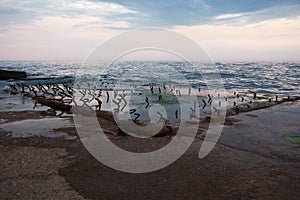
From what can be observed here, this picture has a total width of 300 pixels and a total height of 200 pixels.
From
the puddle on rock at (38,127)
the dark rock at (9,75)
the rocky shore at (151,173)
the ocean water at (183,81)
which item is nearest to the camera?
the rocky shore at (151,173)

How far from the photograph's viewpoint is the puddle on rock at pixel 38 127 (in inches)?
441

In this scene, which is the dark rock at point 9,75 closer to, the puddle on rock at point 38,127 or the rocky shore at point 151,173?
the puddle on rock at point 38,127

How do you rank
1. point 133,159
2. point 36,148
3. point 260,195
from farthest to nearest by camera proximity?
point 36,148 → point 133,159 → point 260,195

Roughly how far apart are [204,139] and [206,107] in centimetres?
962

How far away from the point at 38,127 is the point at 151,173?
7.46m

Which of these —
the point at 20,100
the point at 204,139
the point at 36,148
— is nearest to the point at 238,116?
the point at 204,139

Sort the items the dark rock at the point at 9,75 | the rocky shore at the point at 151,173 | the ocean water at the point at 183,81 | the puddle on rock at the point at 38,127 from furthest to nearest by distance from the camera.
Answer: the dark rock at the point at 9,75 → the ocean water at the point at 183,81 → the puddle on rock at the point at 38,127 → the rocky shore at the point at 151,173

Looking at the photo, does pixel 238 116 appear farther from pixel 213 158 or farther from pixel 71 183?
pixel 71 183

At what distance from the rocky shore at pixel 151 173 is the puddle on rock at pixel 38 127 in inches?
16.7

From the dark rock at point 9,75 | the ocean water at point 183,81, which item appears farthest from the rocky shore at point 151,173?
the dark rock at point 9,75

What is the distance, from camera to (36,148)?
30.8 feet

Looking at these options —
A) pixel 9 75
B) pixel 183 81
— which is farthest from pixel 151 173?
pixel 9 75

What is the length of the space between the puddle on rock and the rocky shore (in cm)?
42

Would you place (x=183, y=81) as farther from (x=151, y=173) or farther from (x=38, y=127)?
(x=151, y=173)
